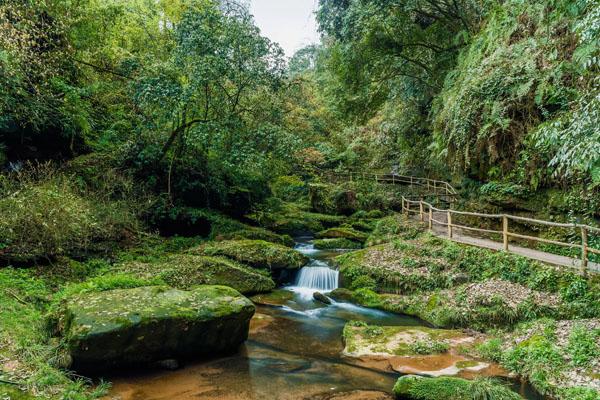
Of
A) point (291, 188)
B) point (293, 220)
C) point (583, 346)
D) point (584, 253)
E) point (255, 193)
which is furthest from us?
point (291, 188)

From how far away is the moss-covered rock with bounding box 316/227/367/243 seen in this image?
61.5ft

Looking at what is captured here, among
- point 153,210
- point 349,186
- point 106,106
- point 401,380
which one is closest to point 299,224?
point 349,186

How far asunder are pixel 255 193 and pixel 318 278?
24.6 feet

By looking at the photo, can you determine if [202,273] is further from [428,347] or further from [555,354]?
[555,354]

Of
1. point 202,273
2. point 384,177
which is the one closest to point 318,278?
point 202,273

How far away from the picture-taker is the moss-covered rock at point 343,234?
61.5ft

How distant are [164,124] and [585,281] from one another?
1362cm

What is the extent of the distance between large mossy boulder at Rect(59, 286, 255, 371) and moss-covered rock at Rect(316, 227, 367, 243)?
11.8 m

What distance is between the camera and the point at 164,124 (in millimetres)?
14977

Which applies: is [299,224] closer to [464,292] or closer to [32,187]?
[464,292]

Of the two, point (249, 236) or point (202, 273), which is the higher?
point (249, 236)

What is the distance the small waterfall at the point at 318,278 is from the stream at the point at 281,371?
7.94 feet

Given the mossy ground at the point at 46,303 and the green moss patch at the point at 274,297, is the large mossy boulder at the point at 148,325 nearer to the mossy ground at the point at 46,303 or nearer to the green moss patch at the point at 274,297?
the mossy ground at the point at 46,303

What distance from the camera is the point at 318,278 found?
12.8 meters
